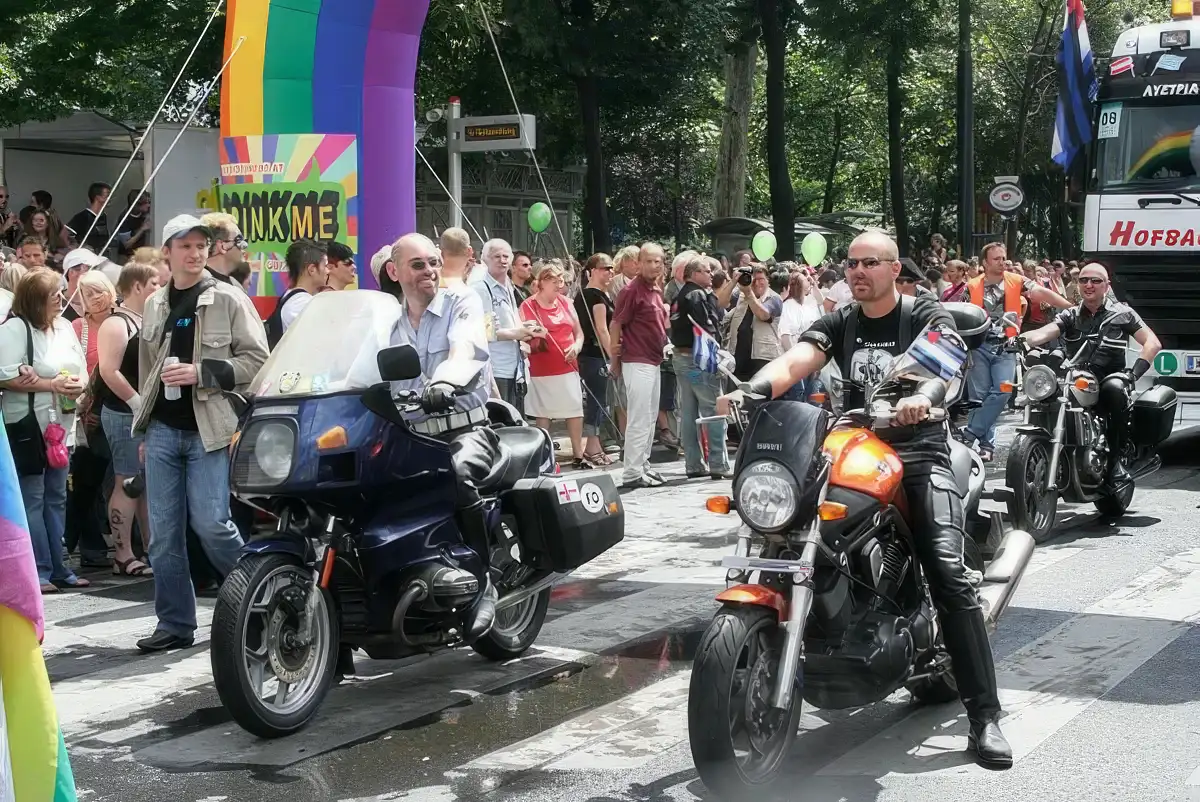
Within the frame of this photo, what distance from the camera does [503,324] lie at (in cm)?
1145

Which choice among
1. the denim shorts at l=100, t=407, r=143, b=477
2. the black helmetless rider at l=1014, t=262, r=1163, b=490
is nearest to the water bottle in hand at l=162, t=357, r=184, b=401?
the denim shorts at l=100, t=407, r=143, b=477

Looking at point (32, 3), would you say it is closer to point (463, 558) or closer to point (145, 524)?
point (145, 524)

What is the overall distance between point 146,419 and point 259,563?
5.98 feet

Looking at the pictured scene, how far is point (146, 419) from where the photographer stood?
7000 millimetres

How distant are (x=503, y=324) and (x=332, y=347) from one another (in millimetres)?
5571

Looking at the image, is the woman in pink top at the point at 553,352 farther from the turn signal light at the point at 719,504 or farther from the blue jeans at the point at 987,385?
the turn signal light at the point at 719,504

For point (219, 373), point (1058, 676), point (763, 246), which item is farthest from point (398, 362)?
point (763, 246)

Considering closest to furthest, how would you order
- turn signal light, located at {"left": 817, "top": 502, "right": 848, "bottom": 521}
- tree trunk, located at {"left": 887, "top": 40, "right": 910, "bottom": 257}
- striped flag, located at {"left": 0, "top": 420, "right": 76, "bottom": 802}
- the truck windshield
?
striped flag, located at {"left": 0, "top": 420, "right": 76, "bottom": 802}
turn signal light, located at {"left": 817, "top": 502, "right": 848, "bottom": 521}
the truck windshield
tree trunk, located at {"left": 887, "top": 40, "right": 910, "bottom": 257}

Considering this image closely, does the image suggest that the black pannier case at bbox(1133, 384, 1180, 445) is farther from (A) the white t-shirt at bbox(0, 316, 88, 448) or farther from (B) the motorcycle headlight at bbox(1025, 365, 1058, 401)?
(A) the white t-shirt at bbox(0, 316, 88, 448)

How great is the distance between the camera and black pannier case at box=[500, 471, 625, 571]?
6387 millimetres

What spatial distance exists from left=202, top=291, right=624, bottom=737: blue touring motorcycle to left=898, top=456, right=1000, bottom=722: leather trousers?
1.71m

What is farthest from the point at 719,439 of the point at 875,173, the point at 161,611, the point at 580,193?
the point at 875,173

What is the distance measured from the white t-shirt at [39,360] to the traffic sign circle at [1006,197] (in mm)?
16597

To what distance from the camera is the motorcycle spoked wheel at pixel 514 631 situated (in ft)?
21.8
